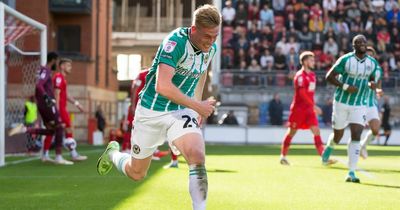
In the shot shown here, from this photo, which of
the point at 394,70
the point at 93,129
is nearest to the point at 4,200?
the point at 93,129

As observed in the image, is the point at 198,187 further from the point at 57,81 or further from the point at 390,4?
the point at 390,4

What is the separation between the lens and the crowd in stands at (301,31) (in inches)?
1420

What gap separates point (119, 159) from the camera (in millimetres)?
8203

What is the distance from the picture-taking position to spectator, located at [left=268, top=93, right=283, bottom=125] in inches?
1263

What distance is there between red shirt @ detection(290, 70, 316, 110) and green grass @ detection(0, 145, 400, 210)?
1528 millimetres

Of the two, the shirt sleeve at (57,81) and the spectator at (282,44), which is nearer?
the shirt sleeve at (57,81)

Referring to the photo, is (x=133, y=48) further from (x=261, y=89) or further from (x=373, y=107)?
(x=373, y=107)

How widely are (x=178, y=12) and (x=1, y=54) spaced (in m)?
38.4

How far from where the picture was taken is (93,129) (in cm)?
3259

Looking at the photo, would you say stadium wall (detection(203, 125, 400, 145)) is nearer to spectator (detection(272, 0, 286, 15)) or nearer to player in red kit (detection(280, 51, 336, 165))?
spectator (detection(272, 0, 286, 15))

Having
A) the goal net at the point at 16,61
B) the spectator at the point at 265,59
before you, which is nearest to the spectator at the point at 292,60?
the spectator at the point at 265,59

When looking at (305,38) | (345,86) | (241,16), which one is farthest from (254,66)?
(345,86)

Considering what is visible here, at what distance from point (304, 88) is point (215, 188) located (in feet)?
20.0

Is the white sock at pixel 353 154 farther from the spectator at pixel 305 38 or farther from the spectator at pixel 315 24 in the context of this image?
the spectator at pixel 315 24
